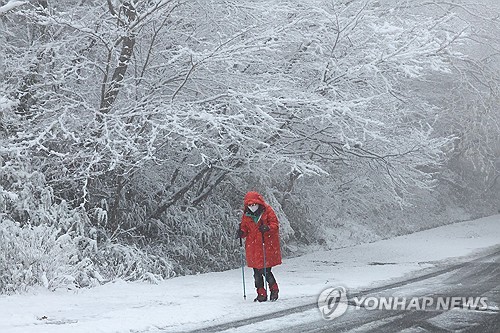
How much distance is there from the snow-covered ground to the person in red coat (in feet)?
1.09

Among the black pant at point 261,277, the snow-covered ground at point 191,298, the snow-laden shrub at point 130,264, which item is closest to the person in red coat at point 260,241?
the black pant at point 261,277

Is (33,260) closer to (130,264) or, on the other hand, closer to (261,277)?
(130,264)

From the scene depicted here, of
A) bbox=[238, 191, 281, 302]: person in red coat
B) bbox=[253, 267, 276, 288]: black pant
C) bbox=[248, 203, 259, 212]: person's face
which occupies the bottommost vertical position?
bbox=[253, 267, 276, 288]: black pant

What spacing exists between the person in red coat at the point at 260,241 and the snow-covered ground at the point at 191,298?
331 millimetres

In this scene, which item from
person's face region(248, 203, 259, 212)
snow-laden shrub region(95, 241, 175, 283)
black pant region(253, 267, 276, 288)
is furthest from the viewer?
snow-laden shrub region(95, 241, 175, 283)

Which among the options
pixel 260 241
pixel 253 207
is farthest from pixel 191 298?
pixel 253 207

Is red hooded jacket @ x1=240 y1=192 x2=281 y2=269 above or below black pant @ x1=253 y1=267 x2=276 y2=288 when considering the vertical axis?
above

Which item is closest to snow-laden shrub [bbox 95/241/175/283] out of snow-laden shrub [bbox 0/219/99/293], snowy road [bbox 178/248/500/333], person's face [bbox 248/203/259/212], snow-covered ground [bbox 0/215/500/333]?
snow-covered ground [bbox 0/215/500/333]

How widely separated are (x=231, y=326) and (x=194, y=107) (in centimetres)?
565

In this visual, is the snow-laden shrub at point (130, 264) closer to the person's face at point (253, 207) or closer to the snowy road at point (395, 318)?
the person's face at point (253, 207)

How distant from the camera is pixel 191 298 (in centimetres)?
927

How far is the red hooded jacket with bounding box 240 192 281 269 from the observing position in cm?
920

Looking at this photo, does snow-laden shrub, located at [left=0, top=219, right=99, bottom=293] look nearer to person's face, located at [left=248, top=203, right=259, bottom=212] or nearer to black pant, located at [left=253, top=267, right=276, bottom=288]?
black pant, located at [left=253, top=267, right=276, bottom=288]

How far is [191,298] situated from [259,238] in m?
1.24
